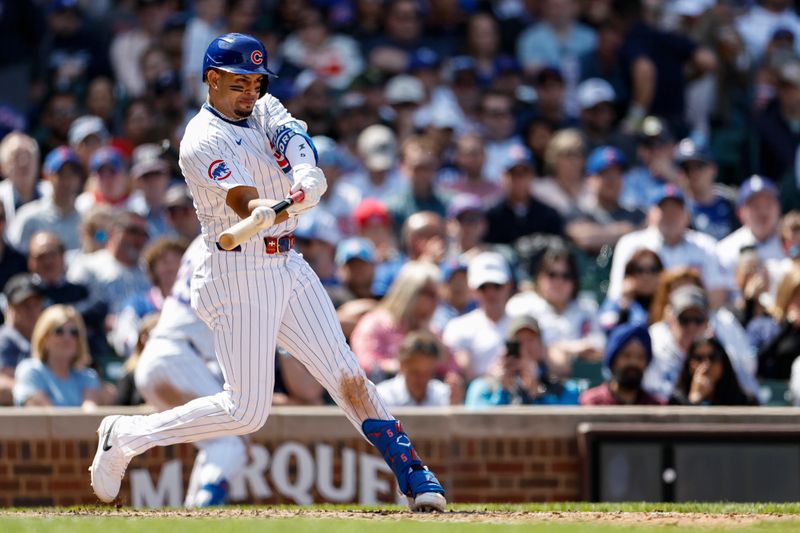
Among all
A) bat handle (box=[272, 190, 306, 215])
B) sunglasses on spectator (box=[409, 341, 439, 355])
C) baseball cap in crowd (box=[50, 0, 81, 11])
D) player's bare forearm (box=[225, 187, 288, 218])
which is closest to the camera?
bat handle (box=[272, 190, 306, 215])

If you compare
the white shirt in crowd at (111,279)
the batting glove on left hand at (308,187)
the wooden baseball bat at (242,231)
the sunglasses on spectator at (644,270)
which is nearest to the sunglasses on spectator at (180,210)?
the white shirt in crowd at (111,279)

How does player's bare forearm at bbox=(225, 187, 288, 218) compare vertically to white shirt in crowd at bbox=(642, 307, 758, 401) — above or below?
above

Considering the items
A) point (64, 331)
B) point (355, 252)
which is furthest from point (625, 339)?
point (64, 331)

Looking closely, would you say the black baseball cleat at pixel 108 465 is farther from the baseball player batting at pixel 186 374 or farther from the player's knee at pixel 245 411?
the baseball player batting at pixel 186 374

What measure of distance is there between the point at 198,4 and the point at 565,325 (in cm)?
522

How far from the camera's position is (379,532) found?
18.3ft

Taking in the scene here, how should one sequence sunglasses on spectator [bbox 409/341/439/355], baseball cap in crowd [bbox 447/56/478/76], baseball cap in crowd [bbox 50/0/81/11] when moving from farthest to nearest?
1. baseball cap in crowd [bbox 50/0/81/11]
2. baseball cap in crowd [bbox 447/56/478/76]
3. sunglasses on spectator [bbox 409/341/439/355]

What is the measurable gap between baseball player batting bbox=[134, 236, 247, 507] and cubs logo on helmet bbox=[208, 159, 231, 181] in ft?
6.92

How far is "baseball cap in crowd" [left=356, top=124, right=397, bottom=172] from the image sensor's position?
11984mm

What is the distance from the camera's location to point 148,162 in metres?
11.3

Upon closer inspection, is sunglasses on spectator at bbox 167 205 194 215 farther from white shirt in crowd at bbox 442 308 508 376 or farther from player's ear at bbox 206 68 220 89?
player's ear at bbox 206 68 220 89

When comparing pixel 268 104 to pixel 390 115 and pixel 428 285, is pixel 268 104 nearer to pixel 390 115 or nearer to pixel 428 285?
pixel 428 285

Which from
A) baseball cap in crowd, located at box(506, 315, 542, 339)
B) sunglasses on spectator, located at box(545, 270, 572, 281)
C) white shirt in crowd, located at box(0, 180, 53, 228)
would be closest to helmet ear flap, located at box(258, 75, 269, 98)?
baseball cap in crowd, located at box(506, 315, 542, 339)

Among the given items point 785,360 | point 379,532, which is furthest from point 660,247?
point 379,532
